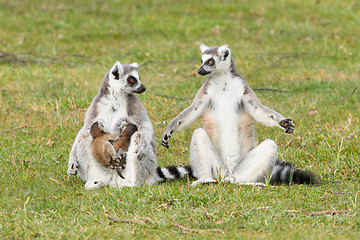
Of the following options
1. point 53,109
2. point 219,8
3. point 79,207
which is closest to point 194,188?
point 79,207

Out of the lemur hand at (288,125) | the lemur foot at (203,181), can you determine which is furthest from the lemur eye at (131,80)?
the lemur hand at (288,125)

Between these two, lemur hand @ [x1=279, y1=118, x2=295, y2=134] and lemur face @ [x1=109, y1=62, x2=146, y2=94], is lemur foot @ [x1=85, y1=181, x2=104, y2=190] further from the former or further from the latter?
lemur hand @ [x1=279, y1=118, x2=295, y2=134]

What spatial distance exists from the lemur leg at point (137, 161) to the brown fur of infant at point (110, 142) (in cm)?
8

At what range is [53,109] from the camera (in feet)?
28.8

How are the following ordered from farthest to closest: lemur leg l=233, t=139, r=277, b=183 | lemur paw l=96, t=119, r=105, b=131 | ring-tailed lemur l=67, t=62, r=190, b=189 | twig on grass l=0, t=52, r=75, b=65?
twig on grass l=0, t=52, r=75, b=65
lemur paw l=96, t=119, r=105, b=131
ring-tailed lemur l=67, t=62, r=190, b=189
lemur leg l=233, t=139, r=277, b=183

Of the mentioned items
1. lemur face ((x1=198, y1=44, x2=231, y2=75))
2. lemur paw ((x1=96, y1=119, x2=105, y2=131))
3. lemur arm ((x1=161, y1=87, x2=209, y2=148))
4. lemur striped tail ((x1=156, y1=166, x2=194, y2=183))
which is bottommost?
lemur striped tail ((x1=156, y1=166, x2=194, y2=183))

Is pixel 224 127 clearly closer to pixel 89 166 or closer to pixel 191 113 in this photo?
pixel 191 113

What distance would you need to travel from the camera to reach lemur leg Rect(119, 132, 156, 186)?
5.74 m

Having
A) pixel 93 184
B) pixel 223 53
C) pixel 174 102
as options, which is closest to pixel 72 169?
pixel 93 184

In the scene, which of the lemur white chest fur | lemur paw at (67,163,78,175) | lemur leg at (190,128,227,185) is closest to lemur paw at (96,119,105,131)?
lemur paw at (67,163,78,175)

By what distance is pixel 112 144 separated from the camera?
5.87 meters

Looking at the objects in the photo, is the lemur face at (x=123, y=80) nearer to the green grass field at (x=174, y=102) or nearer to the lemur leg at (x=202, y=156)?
the lemur leg at (x=202, y=156)

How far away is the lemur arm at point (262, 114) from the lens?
5648mm

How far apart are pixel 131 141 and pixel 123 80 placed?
74 centimetres
